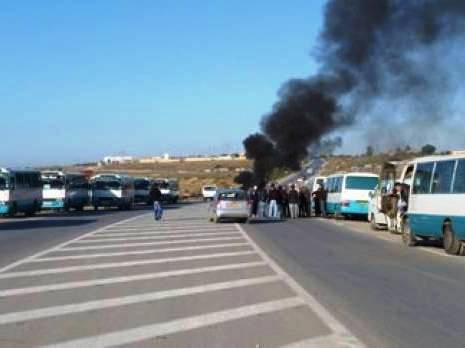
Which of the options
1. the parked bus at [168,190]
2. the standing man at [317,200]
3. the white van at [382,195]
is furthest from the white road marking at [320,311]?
the parked bus at [168,190]

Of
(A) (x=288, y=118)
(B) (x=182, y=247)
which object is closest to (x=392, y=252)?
(B) (x=182, y=247)

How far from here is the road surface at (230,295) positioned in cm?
854

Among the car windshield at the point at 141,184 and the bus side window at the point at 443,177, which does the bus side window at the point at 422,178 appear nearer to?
the bus side window at the point at 443,177

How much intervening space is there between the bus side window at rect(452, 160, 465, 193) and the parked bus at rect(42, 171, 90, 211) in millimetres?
29987

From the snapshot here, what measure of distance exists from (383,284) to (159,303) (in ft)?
13.2

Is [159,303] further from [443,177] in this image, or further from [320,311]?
[443,177]

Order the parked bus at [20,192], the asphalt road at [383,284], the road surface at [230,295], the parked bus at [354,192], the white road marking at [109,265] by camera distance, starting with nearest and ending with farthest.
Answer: the road surface at [230,295], the asphalt road at [383,284], the white road marking at [109,265], the parked bus at [354,192], the parked bus at [20,192]

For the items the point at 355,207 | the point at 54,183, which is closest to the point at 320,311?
the point at 355,207

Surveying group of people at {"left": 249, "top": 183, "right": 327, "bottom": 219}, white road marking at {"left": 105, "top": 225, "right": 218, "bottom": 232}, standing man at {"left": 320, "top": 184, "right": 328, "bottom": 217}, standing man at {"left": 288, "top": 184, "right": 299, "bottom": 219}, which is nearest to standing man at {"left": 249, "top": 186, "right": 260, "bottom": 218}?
group of people at {"left": 249, "top": 183, "right": 327, "bottom": 219}

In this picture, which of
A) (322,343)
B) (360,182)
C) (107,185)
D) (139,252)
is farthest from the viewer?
(107,185)

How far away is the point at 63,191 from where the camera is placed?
45.8 metres

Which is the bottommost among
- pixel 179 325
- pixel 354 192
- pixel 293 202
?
pixel 293 202

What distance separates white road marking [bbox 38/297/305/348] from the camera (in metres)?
8.16

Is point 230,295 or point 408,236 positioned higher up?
point 230,295
